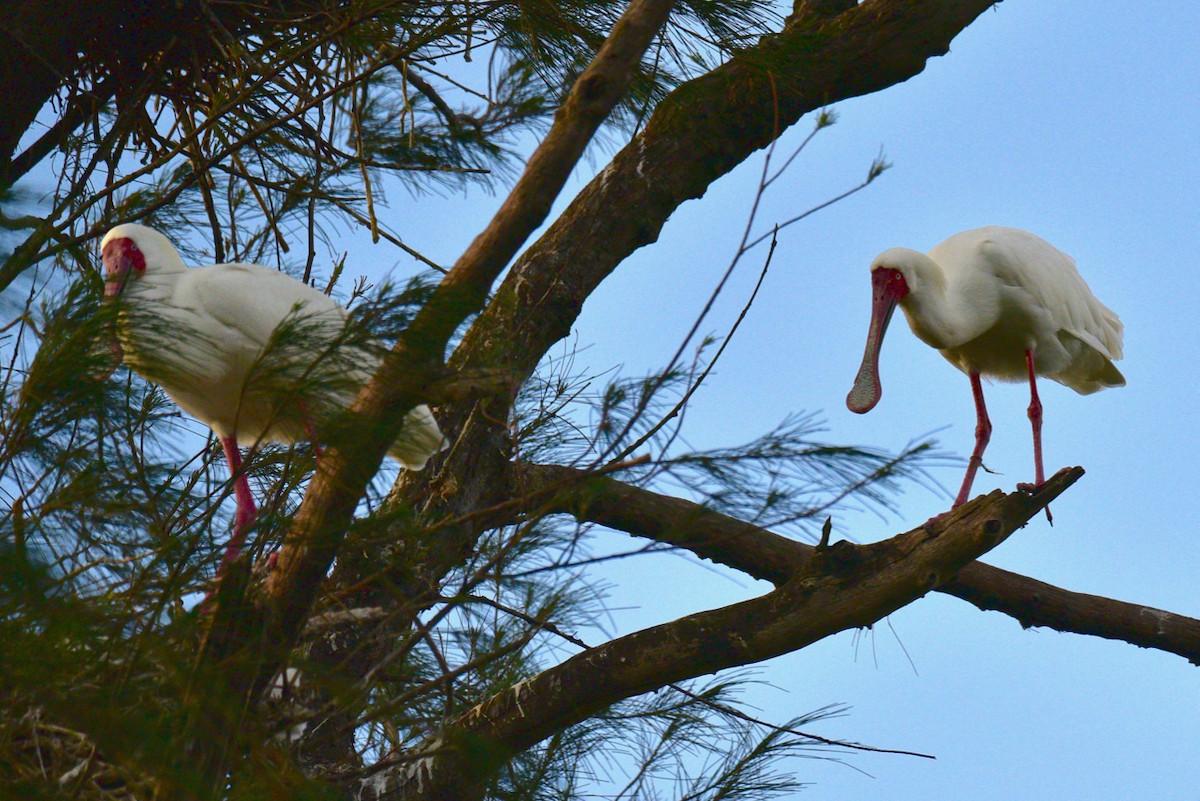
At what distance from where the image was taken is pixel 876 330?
4.07 meters

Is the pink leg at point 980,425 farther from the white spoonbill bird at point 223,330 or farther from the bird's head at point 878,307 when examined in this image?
the white spoonbill bird at point 223,330

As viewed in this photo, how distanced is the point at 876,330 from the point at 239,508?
1960 mm

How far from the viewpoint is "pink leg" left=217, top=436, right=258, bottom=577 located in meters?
1.81

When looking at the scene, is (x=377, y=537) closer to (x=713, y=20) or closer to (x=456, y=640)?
(x=456, y=640)

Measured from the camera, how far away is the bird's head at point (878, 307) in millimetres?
4035

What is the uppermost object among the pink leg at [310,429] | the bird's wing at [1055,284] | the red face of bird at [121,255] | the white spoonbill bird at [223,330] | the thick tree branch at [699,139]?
the bird's wing at [1055,284]

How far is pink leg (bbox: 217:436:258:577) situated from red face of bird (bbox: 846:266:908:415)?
1.78 metres

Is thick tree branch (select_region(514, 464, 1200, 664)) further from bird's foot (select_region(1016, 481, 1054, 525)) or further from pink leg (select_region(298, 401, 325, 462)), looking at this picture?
pink leg (select_region(298, 401, 325, 462))

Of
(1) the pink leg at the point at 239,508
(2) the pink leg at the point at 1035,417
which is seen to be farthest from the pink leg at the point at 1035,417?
(1) the pink leg at the point at 239,508

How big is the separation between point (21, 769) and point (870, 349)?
9.30ft

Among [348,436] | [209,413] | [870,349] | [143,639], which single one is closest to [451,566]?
[348,436]

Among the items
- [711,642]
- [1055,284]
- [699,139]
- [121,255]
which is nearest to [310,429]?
[711,642]

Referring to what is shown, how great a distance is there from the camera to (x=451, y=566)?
219 cm

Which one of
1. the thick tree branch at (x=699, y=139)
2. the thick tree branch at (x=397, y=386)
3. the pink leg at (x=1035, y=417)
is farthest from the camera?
the pink leg at (x=1035, y=417)
